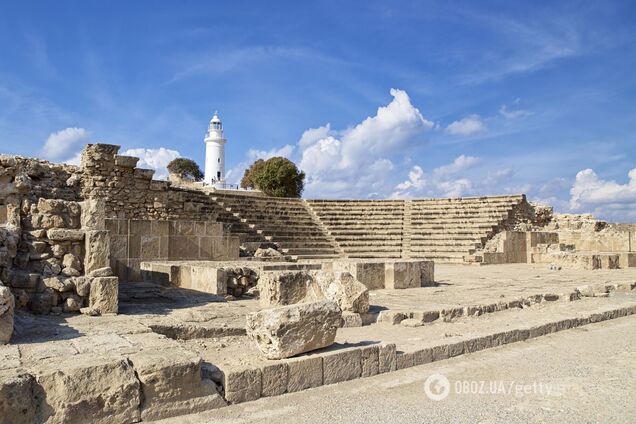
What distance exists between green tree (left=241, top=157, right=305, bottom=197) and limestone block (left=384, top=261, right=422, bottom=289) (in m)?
31.8

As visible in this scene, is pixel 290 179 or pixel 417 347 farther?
pixel 290 179

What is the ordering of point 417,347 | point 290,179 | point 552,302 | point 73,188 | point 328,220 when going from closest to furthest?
point 417,347 → point 552,302 → point 73,188 → point 328,220 → point 290,179

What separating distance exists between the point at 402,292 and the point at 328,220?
14086 mm

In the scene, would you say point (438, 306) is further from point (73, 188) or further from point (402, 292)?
point (73, 188)

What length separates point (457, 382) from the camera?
190 inches

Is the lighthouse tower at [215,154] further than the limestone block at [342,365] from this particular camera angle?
Yes

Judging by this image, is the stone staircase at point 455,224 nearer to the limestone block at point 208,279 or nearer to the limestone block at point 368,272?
the limestone block at point 368,272

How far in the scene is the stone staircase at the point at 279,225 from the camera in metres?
19.7

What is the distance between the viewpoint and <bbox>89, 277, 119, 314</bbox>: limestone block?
6250 mm

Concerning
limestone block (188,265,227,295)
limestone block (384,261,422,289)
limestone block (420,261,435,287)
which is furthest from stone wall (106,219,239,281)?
limestone block (420,261,435,287)

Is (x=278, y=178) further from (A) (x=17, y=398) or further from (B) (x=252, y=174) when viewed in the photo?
(A) (x=17, y=398)

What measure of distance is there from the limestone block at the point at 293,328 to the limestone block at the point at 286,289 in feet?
7.82

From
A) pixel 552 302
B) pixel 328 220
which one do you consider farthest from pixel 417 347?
pixel 328 220

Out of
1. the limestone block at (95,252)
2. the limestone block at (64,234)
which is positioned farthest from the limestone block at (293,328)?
the limestone block at (64,234)
